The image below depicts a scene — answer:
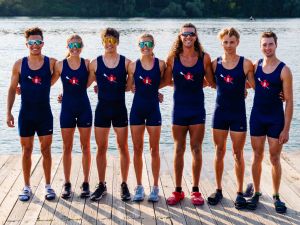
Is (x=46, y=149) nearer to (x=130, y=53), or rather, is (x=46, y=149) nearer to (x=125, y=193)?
(x=125, y=193)

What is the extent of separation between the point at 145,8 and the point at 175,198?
67.3 m

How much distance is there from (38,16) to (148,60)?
66.3 meters

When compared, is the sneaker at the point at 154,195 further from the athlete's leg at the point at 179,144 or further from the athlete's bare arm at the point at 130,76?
the athlete's bare arm at the point at 130,76

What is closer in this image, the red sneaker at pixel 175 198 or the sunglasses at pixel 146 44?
the sunglasses at pixel 146 44

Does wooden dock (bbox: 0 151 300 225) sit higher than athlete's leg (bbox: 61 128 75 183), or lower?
lower

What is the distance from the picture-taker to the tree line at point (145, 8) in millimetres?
67250

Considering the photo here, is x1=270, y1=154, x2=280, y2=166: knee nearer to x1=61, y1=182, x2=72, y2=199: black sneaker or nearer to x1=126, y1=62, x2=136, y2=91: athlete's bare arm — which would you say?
x1=126, y1=62, x2=136, y2=91: athlete's bare arm

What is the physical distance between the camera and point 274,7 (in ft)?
237

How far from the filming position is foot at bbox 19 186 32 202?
229 inches

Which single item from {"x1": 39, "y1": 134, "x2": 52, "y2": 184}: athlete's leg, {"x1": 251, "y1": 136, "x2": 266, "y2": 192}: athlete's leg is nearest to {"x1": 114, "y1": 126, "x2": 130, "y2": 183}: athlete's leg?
{"x1": 39, "y1": 134, "x2": 52, "y2": 184}: athlete's leg

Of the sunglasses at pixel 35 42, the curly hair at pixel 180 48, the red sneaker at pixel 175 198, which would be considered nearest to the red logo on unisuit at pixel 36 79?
the sunglasses at pixel 35 42

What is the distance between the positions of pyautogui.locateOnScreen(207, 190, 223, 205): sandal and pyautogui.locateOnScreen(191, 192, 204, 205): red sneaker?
0.32ft

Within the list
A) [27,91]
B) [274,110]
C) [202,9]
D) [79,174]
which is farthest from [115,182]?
[202,9]

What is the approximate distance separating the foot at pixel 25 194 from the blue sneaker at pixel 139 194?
1217 mm
